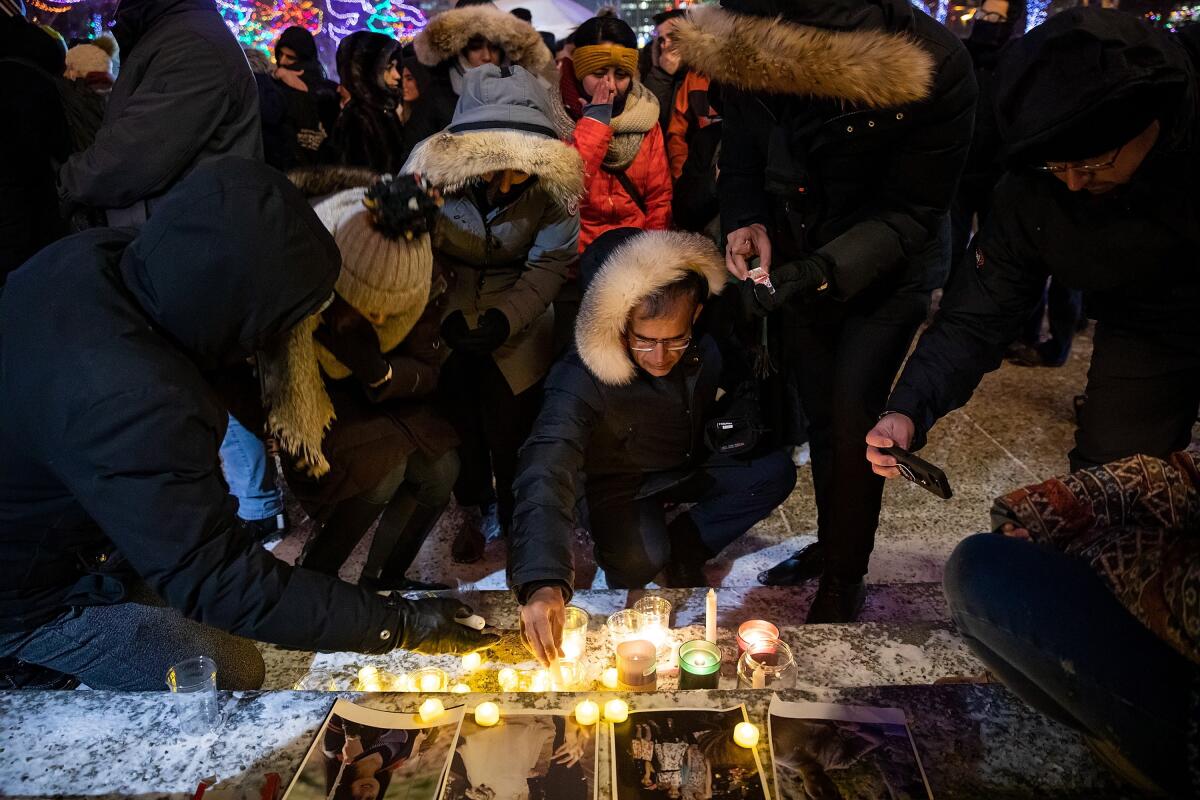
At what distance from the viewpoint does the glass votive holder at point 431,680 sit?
6.61ft

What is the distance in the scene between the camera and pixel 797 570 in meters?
2.88

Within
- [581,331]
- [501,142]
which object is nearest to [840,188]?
[581,331]

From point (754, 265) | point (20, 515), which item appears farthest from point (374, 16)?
point (20, 515)

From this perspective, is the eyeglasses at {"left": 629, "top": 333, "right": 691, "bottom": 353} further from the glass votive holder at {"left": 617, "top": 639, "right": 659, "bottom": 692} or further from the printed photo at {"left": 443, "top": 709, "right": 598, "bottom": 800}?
the printed photo at {"left": 443, "top": 709, "right": 598, "bottom": 800}

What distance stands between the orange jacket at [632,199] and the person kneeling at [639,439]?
0.78 metres

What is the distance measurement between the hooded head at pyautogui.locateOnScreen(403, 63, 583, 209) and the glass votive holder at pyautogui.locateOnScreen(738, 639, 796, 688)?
70.6 inches

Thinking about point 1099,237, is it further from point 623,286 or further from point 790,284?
point 623,286

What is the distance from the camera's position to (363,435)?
97.1 inches

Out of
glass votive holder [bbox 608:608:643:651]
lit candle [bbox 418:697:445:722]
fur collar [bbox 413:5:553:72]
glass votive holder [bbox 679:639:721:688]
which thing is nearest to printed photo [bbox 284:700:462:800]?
lit candle [bbox 418:697:445:722]

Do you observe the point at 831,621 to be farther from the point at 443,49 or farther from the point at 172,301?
the point at 443,49

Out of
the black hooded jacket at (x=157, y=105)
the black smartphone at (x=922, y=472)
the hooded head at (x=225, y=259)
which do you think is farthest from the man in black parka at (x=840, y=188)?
Result: the black hooded jacket at (x=157, y=105)

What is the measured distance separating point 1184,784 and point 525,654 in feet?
4.75

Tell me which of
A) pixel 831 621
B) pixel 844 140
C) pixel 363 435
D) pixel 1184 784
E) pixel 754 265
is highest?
pixel 844 140

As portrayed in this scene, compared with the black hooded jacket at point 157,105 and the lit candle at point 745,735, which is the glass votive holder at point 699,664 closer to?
the lit candle at point 745,735
